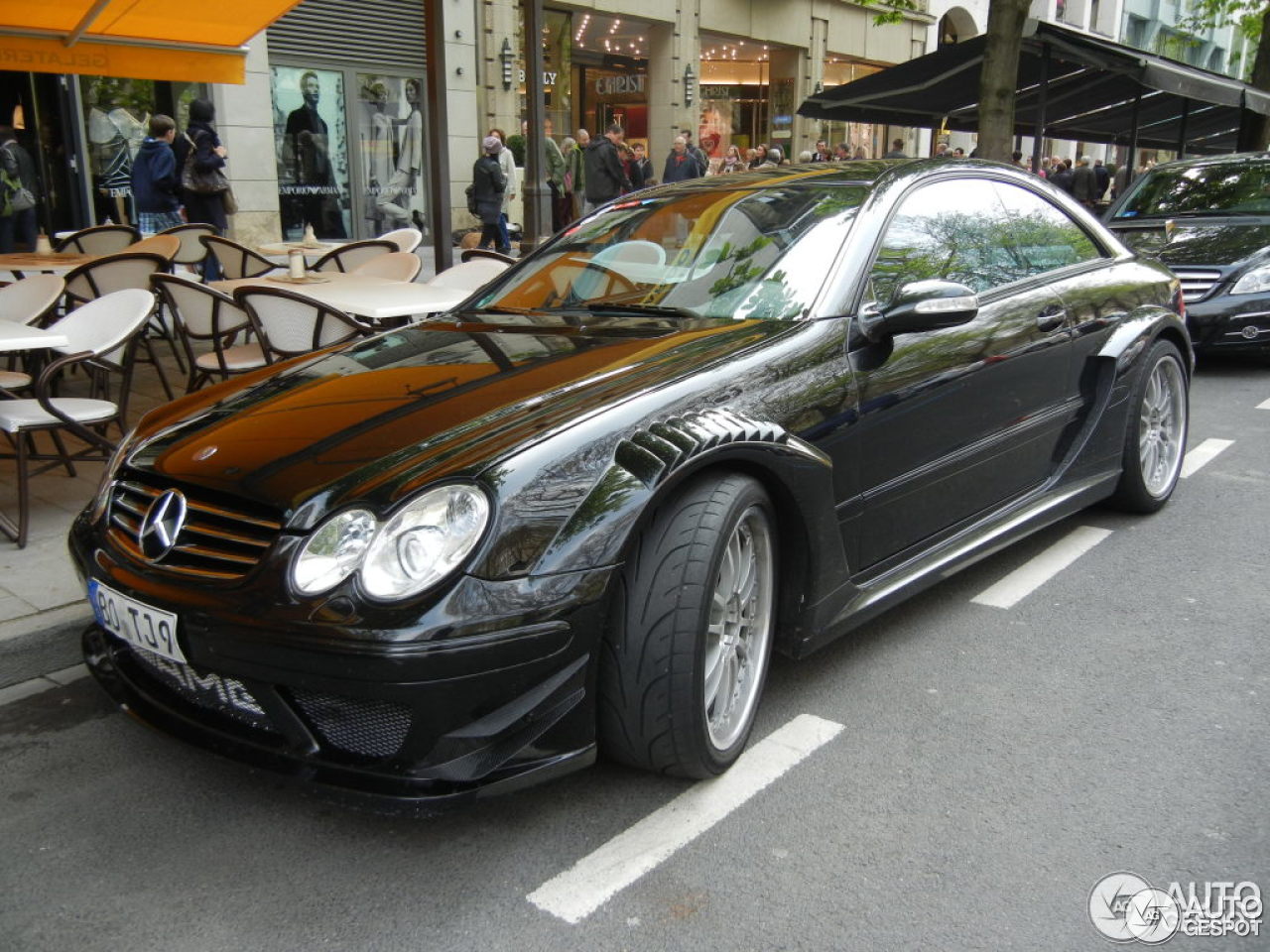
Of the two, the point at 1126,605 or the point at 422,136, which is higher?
the point at 422,136

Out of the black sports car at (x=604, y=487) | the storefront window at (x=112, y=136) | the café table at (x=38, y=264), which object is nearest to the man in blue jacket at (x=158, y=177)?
the storefront window at (x=112, y=136)

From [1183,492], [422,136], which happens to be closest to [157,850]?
[1183,492]

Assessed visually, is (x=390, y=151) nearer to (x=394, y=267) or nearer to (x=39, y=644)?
(x=394, y=267)

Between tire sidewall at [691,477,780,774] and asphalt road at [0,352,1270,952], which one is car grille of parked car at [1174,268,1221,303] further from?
tire sidewall at [691,477,780,774]

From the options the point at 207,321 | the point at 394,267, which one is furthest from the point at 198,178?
the point at 207,321

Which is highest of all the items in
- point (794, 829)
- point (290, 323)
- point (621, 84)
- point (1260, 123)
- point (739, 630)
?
point (621, 84)

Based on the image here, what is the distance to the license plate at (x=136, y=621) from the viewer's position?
2480mm

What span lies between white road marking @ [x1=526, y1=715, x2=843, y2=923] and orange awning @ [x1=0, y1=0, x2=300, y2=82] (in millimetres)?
7495

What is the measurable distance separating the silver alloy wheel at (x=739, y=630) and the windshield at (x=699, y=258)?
2.36ft

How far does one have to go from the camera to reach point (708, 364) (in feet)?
9.55

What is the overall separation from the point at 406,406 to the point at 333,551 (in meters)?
0.57

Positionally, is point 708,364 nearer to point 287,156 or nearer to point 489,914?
point 489,914

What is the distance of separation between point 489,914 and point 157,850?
0.81m

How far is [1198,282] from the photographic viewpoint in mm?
8688
